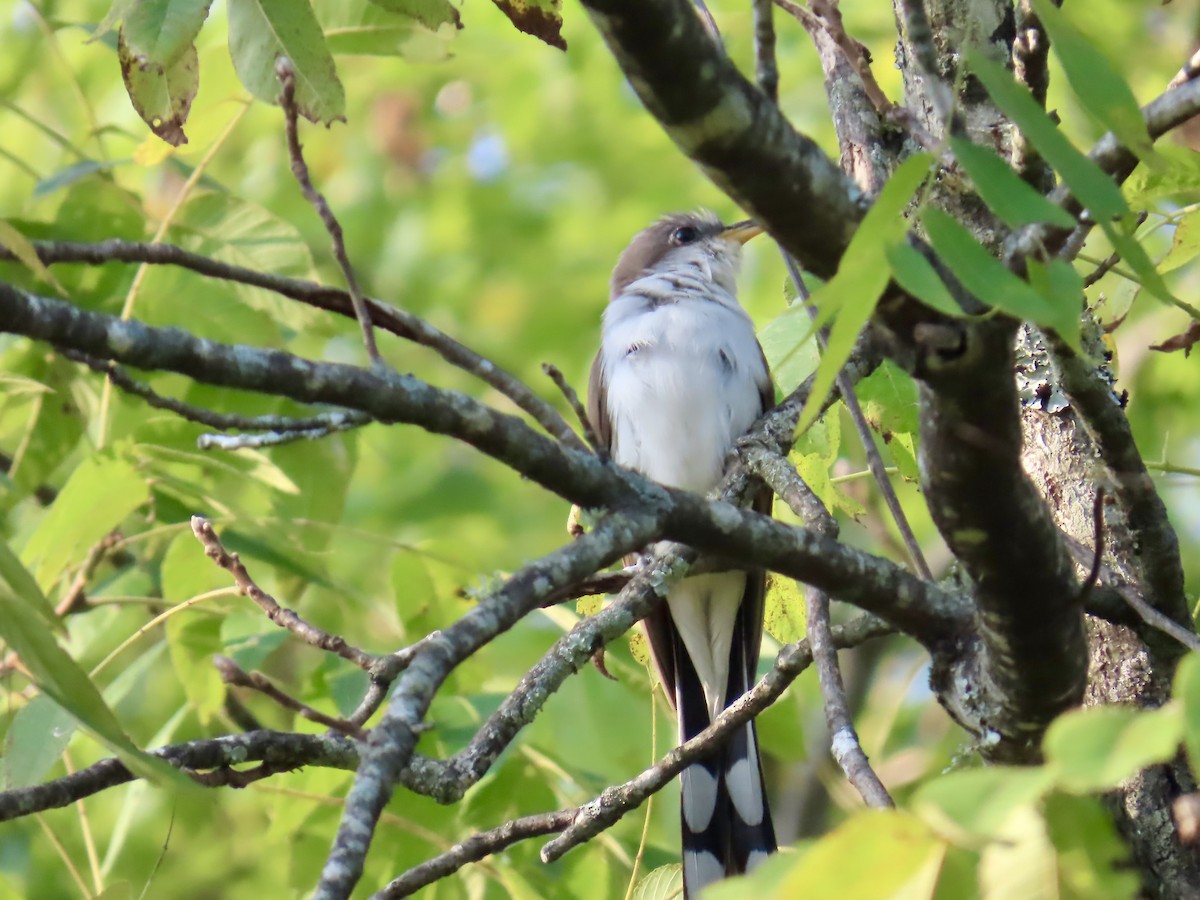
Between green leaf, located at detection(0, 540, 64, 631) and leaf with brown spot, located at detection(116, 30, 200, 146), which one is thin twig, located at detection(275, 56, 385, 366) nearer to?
leaf with brown spot, located at detection(116, 30, 200, 146)

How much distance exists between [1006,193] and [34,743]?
77.7 inches

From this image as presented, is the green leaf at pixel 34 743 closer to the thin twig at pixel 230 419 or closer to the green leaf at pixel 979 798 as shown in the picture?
the thin twig at pixel 230 419

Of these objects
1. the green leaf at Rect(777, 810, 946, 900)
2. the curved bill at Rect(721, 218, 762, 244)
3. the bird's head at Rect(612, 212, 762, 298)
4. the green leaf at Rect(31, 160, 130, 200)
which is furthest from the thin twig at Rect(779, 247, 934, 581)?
the curved bill at Rect(721, 218, 762, 244)

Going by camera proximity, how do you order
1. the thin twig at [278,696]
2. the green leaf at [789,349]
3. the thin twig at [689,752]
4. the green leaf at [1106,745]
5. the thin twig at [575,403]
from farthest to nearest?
the green leaf at [789,349] < the thin twig at [689,752] < the thin twig at [575,403] < the thin twig at [278,696] < the green leaf at [1106,745]

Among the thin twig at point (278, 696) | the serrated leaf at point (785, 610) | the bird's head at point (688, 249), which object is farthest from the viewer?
the bird's head at point (688, 249)

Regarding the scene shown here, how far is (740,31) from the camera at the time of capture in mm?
5238

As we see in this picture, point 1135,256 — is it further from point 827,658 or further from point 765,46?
point 827,658

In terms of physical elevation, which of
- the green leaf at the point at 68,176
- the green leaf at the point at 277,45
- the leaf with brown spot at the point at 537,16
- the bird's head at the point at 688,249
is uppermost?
the bird's head at the point at 688,249

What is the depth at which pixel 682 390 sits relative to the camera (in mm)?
4570

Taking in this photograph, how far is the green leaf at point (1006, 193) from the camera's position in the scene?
4.25ft

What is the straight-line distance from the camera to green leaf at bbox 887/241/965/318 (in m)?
1.24

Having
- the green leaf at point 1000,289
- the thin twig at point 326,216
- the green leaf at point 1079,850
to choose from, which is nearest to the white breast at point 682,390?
the thin twig at point 326,216

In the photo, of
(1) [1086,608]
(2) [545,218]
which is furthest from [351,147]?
(1) [1086,608]

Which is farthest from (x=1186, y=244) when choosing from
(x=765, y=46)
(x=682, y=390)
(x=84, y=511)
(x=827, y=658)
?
(x=84, y=511)
